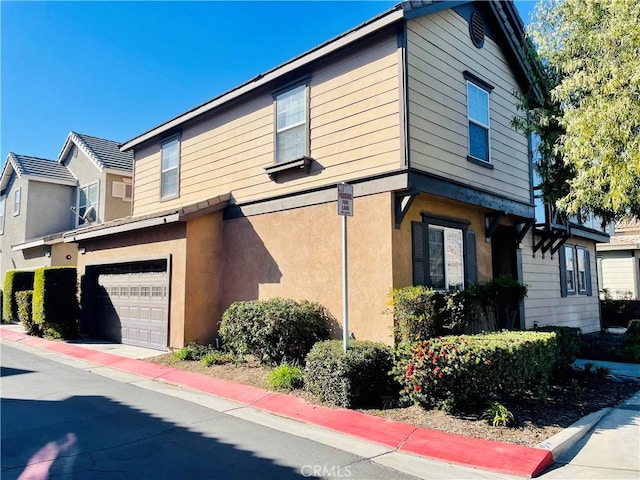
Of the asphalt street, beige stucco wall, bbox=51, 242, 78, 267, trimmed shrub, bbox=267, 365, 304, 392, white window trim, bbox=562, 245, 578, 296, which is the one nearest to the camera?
the asphalt street

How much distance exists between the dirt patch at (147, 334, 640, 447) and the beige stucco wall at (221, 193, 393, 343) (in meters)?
1.84

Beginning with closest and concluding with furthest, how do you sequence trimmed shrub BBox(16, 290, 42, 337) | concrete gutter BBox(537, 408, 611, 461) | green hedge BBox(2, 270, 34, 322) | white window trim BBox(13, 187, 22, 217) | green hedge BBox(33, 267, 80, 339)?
concrete gutter BBox(537, 408, 611, 461)
green hedge BBox(33, 267, 80, 339)
trimmed shrub BBox(16, 290, 42, 337)
green hedge BBox(2, 270, 34, 322)
white window trim BBox(13, 187, 22, 217)

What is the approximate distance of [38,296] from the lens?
14.8 meters

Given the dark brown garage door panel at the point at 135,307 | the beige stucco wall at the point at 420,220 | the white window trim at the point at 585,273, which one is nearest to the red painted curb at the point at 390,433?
the beige stucco wall at the point at 420,220

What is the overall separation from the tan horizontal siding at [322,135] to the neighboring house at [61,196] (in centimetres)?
889

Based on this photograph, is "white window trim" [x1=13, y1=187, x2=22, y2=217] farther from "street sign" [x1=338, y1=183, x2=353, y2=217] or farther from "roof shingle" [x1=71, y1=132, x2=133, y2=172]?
"street sign" [x1=338, y1=183, x2=353, y2=217]

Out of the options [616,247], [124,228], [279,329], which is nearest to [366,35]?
[279,329]

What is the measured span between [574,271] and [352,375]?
12258 millimetres

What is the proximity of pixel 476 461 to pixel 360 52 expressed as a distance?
Answer: 298 inches

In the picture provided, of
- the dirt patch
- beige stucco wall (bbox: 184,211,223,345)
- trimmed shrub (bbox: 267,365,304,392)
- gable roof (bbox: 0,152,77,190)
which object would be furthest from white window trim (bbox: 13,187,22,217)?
trimmed shrub (bbox: 267,365,304,392)

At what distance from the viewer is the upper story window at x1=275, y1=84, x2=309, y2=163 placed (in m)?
10.1

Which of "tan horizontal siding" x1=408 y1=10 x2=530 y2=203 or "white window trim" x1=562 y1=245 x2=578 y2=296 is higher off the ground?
"tan horizontal siding" x1=408 y1=10 x2=530 y2=203

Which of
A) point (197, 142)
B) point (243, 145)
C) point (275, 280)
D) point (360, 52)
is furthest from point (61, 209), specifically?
point (360, 52)

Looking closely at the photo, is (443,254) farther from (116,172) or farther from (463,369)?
(116,172)
